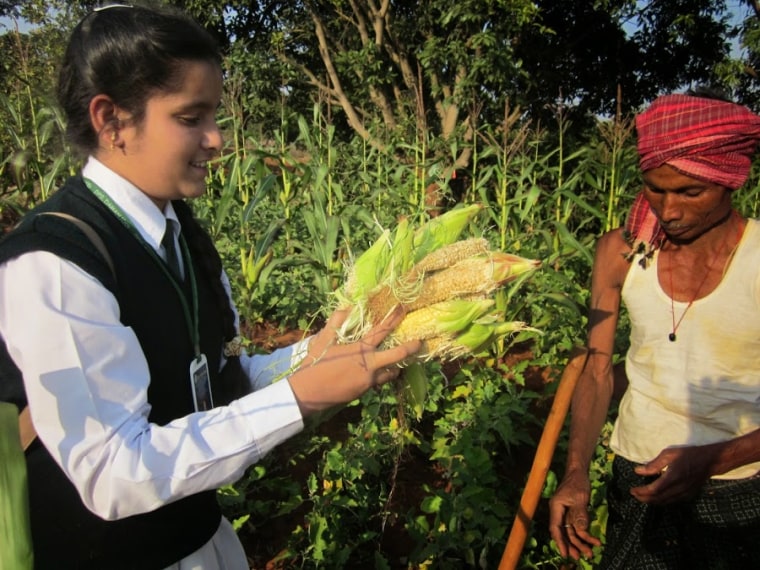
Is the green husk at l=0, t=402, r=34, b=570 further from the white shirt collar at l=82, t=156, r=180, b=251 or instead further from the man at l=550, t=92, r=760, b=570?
the man at l=550, t=92, r=760, b=570

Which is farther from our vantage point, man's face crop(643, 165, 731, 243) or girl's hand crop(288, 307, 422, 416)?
man's face crop(643, 165, 731, 243)

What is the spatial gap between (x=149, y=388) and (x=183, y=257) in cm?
37

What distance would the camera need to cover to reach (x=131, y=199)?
1.16 m

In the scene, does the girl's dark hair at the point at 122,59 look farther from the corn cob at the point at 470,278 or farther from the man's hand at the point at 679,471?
the man's hand at the point at 679,471

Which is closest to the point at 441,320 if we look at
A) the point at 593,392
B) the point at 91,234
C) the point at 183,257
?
the point at 183,257

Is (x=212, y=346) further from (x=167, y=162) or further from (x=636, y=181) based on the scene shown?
(x=636, y=181)

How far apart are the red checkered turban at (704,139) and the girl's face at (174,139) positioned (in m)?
1.24

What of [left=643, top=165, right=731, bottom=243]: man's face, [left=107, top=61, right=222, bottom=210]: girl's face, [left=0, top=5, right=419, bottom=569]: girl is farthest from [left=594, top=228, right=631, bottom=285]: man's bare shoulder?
[left=107, top=61, right=222, bottom=210]: girl's face

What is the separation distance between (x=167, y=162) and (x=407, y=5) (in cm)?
1190

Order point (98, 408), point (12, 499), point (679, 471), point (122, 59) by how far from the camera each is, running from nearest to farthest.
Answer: point (12, 499), point (98, 408), point (122, 59), point (679, 471)

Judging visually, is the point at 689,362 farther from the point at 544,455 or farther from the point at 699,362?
the point at 544,455

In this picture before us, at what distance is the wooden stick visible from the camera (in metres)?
1.53

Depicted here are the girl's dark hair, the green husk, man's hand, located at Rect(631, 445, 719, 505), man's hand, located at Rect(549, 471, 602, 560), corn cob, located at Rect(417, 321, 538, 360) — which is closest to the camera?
the green husk

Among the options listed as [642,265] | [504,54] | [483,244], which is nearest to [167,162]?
[483,244]
